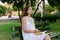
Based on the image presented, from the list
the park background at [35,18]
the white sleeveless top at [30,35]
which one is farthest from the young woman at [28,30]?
the park background at [35,18]

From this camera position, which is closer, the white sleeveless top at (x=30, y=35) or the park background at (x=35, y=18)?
the white sleeveless top at (x=30, y=35)

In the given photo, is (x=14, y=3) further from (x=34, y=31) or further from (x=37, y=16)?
(x=37, y=16)

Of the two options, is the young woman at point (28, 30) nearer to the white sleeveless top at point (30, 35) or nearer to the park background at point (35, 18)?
the white sleeveless top at point (30, 35)

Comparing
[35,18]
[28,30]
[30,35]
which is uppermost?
[28,30]

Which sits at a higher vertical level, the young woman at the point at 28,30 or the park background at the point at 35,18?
the young woman at the point at 28,30

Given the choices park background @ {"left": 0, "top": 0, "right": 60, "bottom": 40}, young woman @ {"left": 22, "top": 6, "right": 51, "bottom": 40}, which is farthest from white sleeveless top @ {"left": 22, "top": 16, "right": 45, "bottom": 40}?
park background @ {"left": 0, "top": 0, "right": 60, "bottom": 40}

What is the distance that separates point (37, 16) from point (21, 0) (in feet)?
34.1

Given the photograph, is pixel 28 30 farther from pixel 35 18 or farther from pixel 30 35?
pixel 35 18

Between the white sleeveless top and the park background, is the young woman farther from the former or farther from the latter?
the park background

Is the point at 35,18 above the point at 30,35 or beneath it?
beneath

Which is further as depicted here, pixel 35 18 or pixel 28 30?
pixel 35 18

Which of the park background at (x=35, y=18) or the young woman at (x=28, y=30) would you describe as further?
the park background at (x=35, y=18)

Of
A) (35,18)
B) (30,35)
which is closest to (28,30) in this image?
(30,35)

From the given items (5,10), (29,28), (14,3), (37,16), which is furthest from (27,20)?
(5,10)
